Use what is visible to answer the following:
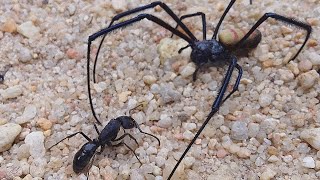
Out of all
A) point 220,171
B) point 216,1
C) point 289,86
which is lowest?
point 220,171

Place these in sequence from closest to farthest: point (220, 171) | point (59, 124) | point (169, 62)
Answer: point (220, 171), point (59, 124), point (169, 62)

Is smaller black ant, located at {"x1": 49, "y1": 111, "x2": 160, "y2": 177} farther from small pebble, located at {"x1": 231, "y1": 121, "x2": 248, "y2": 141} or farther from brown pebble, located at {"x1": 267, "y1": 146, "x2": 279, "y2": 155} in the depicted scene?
brown pebble, located at {"x1": 267, "y1": 146, "x2": 279, "y2": 155}

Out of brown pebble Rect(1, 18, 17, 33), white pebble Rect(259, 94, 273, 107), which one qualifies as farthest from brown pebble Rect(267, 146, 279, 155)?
brown pebble Rect(1, 18, 17, 33)

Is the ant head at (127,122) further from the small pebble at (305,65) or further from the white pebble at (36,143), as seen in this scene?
the small pebble at (305,65)

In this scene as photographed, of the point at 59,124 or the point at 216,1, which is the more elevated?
the point at 216,1

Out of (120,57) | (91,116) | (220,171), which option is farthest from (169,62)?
(220,171)

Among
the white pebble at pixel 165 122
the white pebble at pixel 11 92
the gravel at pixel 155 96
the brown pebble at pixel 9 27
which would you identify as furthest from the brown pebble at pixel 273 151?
the brown pebble at pixel 9 27

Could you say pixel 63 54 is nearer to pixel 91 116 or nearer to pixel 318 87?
pixel 91 116

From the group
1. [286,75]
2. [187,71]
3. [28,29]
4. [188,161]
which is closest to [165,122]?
[188,161]

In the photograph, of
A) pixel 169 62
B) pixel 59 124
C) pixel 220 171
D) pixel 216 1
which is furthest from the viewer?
pixel 216 1

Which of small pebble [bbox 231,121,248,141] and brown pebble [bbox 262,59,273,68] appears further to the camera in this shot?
brown pebble [bbox 262,59,273,68]
